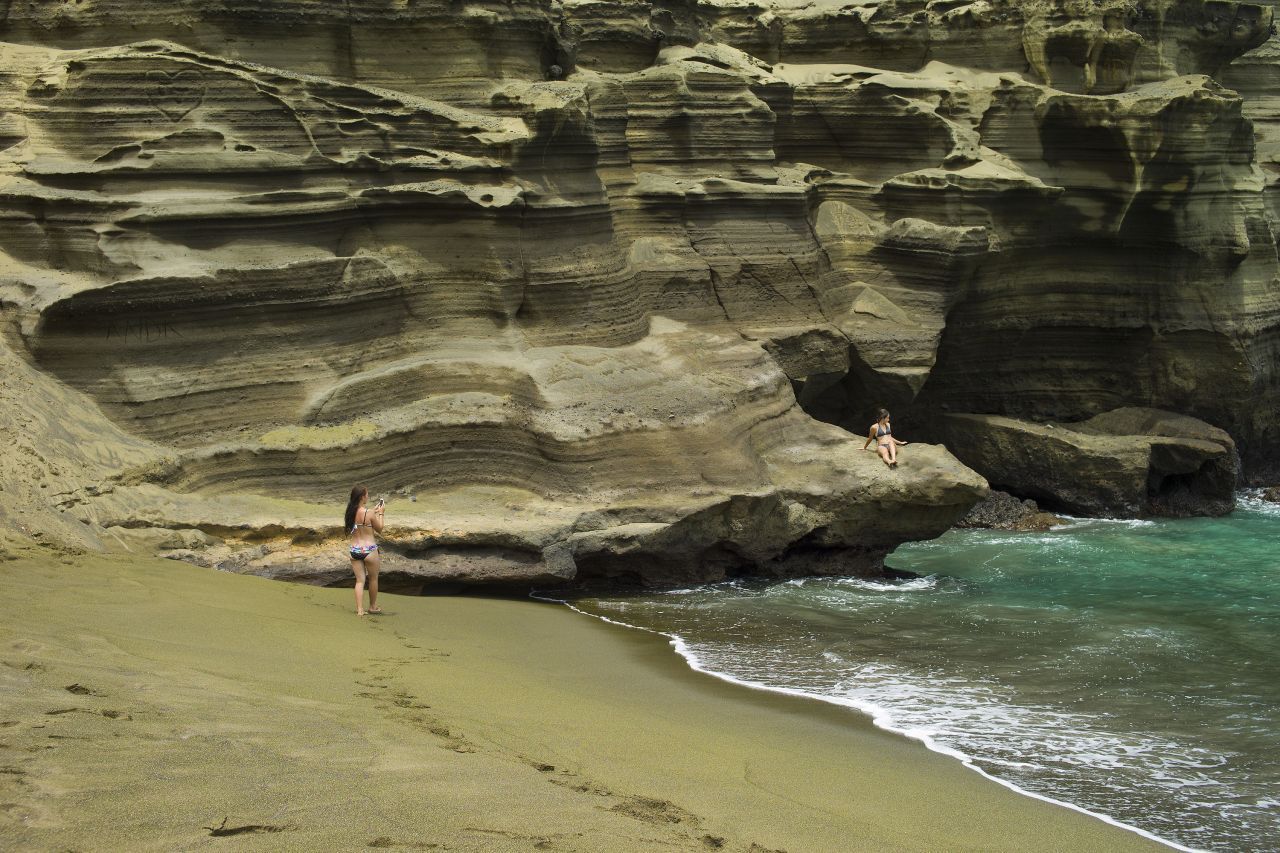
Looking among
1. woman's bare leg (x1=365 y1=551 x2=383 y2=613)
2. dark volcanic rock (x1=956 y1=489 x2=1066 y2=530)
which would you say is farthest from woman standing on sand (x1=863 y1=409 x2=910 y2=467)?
woman's bare leg (x1=365 y1=551 x2=383 y2=613)

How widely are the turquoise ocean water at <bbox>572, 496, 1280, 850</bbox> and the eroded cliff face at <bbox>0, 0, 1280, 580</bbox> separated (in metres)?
1.14

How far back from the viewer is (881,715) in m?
8.51

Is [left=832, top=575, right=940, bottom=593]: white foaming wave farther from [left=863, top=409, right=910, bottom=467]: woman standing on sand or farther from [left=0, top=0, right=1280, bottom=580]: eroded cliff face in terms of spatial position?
[left=863, top=409, right=910, bottom=467]: woman standing on sand

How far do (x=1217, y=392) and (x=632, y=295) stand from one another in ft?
31.3

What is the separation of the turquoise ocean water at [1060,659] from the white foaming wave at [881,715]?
26mm

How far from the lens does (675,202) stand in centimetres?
1548

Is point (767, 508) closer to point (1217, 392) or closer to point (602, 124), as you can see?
point (602, 124)

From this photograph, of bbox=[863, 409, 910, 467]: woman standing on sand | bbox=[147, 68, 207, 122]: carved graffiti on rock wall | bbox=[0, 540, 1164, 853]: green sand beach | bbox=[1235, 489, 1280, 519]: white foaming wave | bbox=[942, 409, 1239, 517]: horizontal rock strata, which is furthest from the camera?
bbox=[1235, 489, 1280, 519]: white foaming wave

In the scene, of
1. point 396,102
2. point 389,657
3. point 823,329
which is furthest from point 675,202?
point 389,657

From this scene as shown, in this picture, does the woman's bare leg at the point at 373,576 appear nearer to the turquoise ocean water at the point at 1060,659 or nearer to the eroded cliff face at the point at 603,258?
the eroded cliff face at the point at 603,258

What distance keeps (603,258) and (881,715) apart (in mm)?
7096

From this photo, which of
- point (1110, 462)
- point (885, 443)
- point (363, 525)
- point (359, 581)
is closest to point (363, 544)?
point (363, 525)

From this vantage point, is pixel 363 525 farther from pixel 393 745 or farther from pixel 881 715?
pixel 393 745

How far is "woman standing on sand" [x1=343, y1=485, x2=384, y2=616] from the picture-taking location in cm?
979
